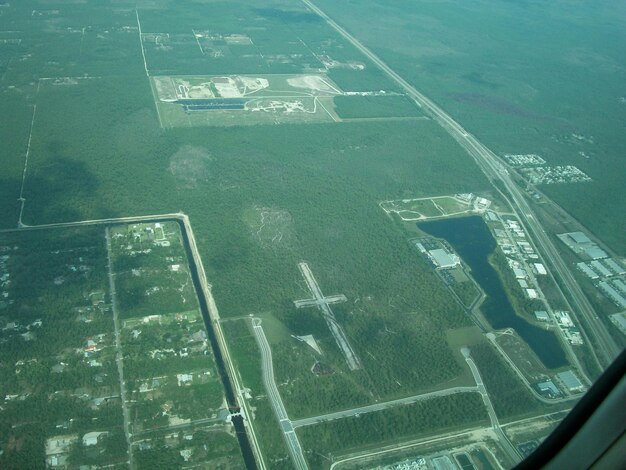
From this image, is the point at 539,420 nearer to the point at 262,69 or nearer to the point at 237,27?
the point at 262,69

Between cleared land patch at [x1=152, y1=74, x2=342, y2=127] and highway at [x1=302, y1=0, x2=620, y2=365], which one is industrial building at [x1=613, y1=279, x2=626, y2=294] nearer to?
highway at [x1=302, y1=0, x2=620, y2=365]

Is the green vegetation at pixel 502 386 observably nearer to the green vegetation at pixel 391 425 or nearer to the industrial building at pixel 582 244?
the green vegetation at pixel 391 425

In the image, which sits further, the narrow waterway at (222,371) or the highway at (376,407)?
the highway at (376,407)

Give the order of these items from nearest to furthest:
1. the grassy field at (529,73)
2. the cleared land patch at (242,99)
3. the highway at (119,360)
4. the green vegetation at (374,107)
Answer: the highway at (119,360)
the cleared land patch at (242,99)
the grassy field at (529,73)
the green vegetation at (374,107)

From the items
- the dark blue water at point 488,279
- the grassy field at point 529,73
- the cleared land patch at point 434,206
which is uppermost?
the grassy field at point 529,73

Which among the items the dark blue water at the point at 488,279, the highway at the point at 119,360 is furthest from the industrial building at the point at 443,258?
the highway at the point at 119,360

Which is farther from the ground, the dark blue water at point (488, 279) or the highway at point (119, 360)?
the dark blue water at point (488, 279)

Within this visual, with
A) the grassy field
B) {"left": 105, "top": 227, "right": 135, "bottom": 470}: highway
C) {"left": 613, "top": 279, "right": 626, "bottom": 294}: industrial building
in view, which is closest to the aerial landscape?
{"left": 105, "top": 227, "right": 135, "bottom": 470}: highway

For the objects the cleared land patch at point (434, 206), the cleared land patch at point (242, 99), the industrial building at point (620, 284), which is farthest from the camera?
the cleared land patch at point (242, 99)
